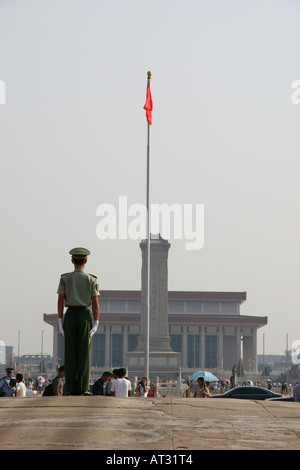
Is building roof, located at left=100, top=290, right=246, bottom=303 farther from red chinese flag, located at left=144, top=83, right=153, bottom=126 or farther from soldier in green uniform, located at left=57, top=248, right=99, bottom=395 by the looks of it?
soldier in green uniform, located at left=57, top=248, right=99, bottom=395

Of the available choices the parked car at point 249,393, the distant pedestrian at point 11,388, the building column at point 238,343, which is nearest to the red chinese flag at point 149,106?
the parked car at point 249,393

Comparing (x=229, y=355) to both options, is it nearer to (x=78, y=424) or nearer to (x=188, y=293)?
(x=188, y=293)

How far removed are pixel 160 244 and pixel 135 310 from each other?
3700 centimetres

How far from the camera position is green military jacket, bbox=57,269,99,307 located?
34.4ft

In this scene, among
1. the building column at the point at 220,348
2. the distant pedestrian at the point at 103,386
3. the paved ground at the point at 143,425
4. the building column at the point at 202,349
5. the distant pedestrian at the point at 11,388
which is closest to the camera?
the paved ground at the point at 143,425

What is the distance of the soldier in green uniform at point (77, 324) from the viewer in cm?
1043

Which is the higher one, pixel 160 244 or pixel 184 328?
pixel 160 244

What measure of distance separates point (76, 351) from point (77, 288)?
828mm

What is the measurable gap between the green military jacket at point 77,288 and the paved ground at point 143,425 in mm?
1595

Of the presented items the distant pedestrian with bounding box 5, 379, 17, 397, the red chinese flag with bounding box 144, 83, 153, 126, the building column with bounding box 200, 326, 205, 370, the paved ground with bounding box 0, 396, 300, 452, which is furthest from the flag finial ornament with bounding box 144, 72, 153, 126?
the building column with bounding box 200, 326, 205, 370

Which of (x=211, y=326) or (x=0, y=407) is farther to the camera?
(x=211, y=326)

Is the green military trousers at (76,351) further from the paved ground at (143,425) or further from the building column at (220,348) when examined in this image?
the building column at (220,348)
